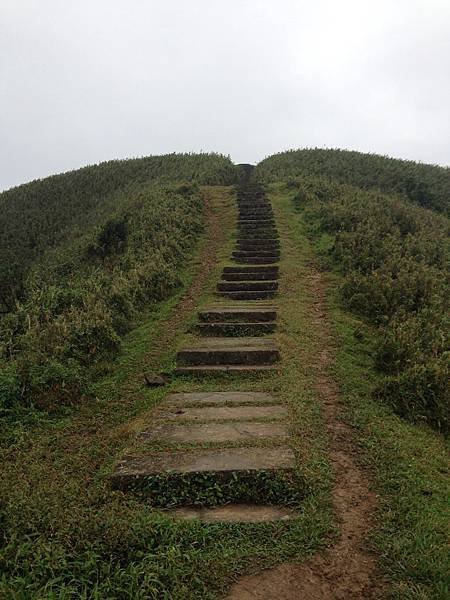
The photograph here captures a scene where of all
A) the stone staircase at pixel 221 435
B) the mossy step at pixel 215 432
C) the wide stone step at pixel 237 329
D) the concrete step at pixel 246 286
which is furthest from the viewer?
the concrete step at pixel 246 286

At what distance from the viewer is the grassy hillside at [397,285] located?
590cm

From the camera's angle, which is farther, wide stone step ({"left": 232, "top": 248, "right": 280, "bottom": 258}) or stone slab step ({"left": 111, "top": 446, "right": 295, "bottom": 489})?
wide stone step ({"left": 232, "top": 248, "right": 280, "bottom": 258})

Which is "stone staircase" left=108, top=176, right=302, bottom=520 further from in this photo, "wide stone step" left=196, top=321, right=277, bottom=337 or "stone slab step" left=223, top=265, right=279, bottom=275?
"stone slab step" left=223, top=265, right=279, bottom=275

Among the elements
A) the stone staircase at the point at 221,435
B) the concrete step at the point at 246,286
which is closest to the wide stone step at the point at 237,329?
the stone staircase at the point at 221,435

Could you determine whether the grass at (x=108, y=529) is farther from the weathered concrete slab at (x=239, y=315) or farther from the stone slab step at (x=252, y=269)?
the stone slab step at (x=252, y=269)

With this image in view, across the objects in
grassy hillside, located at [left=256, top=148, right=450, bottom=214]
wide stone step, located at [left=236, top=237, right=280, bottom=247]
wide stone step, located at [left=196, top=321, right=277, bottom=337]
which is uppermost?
grassy hillside, located at [left=256, top=148, right=450, bottom=214]

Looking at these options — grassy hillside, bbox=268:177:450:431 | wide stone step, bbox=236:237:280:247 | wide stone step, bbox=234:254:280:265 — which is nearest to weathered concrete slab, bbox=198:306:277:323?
grassy hillside, bbox=268:177:450:431

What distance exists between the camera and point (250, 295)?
1020 centimetres

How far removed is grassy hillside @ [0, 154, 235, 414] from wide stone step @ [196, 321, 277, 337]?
1.49 m

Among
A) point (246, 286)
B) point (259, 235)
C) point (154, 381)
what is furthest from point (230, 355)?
point (259, 235)

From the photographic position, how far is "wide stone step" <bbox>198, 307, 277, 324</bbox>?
8.52 m

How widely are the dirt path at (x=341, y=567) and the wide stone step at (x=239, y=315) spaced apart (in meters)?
4.03

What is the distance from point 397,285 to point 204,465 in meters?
6.45

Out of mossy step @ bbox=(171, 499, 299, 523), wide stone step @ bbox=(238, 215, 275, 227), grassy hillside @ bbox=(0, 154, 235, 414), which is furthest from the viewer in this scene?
wide stone step @ bbox=(238, 215, 275, 227)
